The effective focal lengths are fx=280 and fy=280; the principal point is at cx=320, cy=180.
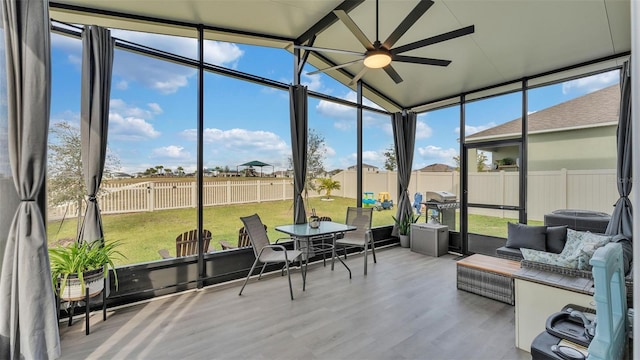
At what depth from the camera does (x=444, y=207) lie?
5625 mm

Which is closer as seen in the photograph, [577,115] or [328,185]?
[577,115]

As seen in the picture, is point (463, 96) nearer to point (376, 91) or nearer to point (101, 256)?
point (376, 91)

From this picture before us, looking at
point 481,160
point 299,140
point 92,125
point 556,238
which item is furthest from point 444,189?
point 92,125

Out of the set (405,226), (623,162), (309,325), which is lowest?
(309,325)

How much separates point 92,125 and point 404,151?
5.20 m

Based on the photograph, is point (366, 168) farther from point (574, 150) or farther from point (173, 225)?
point (173, 225)

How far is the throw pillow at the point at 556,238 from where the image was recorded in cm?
364

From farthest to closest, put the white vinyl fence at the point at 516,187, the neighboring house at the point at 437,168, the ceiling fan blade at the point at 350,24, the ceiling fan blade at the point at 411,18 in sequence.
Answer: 1. the neighboring house at the point at 437,168
2. the white vinyl fence at the point at 516,187
3. the ceiling fan blade at the point at 350,24
4. the ceiling fan blade at the point at 411,18

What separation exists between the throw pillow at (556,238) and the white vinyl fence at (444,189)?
735 millimetres

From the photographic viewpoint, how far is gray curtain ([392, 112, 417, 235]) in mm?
5961

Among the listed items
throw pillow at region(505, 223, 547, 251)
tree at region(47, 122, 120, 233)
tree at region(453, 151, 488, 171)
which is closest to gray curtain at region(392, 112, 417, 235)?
tree at region(453, 151, 488, 171)

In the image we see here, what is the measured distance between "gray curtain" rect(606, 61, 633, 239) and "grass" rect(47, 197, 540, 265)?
1.41 metres

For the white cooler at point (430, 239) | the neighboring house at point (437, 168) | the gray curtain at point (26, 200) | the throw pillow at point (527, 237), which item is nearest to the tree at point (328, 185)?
the white cooler at point (430, 239)

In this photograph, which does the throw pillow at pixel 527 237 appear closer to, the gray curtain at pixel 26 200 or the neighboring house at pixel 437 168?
the neighboring house at pixel 437 168
